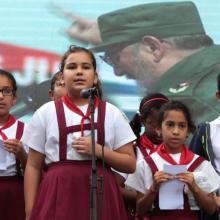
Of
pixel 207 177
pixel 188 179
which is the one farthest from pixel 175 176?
pixel 207 177

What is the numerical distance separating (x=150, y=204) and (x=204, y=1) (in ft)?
7.83

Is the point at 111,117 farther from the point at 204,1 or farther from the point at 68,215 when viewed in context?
the point at 204,1

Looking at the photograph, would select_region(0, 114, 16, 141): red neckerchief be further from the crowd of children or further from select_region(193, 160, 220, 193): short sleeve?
select_region(193, 160, 220, 193): short sleeve

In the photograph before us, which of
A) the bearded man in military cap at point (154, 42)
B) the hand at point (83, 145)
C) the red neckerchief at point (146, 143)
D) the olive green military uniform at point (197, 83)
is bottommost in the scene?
the hand at point (83, 145)

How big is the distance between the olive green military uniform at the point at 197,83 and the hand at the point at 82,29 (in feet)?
1.86

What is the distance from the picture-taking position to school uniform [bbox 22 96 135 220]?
8.21ft

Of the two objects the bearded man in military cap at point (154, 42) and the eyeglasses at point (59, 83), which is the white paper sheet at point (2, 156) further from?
the bearded man in military cap at point (154, 42)

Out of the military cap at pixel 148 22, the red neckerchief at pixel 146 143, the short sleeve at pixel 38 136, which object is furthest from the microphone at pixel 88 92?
the military cap at pixel 148 22

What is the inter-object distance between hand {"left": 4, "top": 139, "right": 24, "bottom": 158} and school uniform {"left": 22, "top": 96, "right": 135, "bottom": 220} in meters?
0.22

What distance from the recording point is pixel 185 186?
2.85 m

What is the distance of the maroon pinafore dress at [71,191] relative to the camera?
98.2 inches

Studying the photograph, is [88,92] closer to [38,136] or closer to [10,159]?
[38,136]

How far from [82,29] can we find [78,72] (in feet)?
7.38

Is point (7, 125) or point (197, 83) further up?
point (197, 83)
